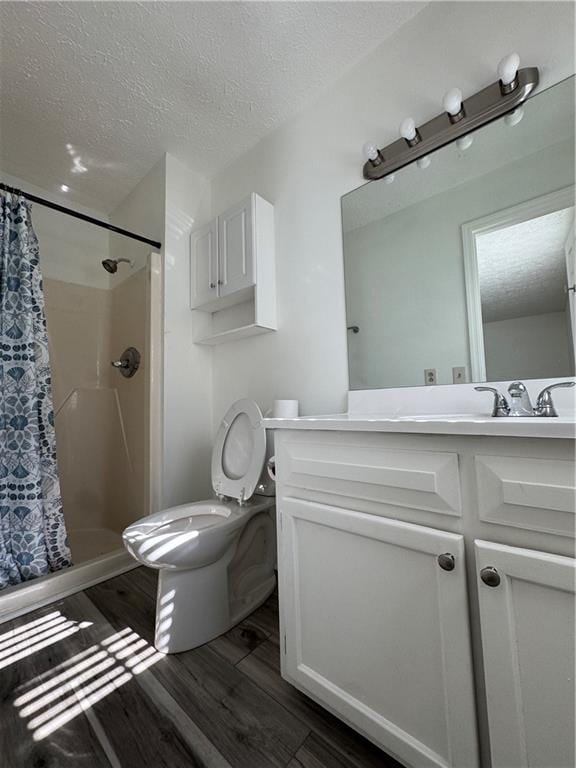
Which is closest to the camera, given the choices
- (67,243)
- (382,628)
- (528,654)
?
(528,654)

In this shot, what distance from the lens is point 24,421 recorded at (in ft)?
4.78

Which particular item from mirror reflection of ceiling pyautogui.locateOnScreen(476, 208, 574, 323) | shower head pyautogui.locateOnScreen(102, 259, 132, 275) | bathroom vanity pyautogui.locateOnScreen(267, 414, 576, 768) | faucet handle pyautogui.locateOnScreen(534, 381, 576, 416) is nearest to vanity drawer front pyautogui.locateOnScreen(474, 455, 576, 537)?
bathroom vanity pyautogui.locateOnScreen(267, 414, 576, 768)

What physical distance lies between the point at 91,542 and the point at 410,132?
8.52 feet

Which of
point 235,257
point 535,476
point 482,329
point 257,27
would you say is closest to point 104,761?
point 535,476

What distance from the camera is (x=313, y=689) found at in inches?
32.1

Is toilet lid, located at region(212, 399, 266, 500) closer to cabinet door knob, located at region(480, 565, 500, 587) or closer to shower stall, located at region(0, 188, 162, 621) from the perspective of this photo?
shower stall, located at region(0, 188, 162, 621)

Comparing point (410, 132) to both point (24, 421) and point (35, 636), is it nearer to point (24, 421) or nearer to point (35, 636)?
point (24, 421)

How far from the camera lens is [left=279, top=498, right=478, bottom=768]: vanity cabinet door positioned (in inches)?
23.8

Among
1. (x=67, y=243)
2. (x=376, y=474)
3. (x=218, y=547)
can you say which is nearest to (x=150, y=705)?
(x=218, y=547)

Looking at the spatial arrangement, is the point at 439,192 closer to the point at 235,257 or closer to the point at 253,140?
the point at 235,257

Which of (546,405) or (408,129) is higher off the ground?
(408,129)

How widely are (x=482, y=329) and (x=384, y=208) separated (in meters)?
0.64

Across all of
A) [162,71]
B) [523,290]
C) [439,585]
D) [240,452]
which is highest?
[162,71]

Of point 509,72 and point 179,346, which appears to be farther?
point 179,346
